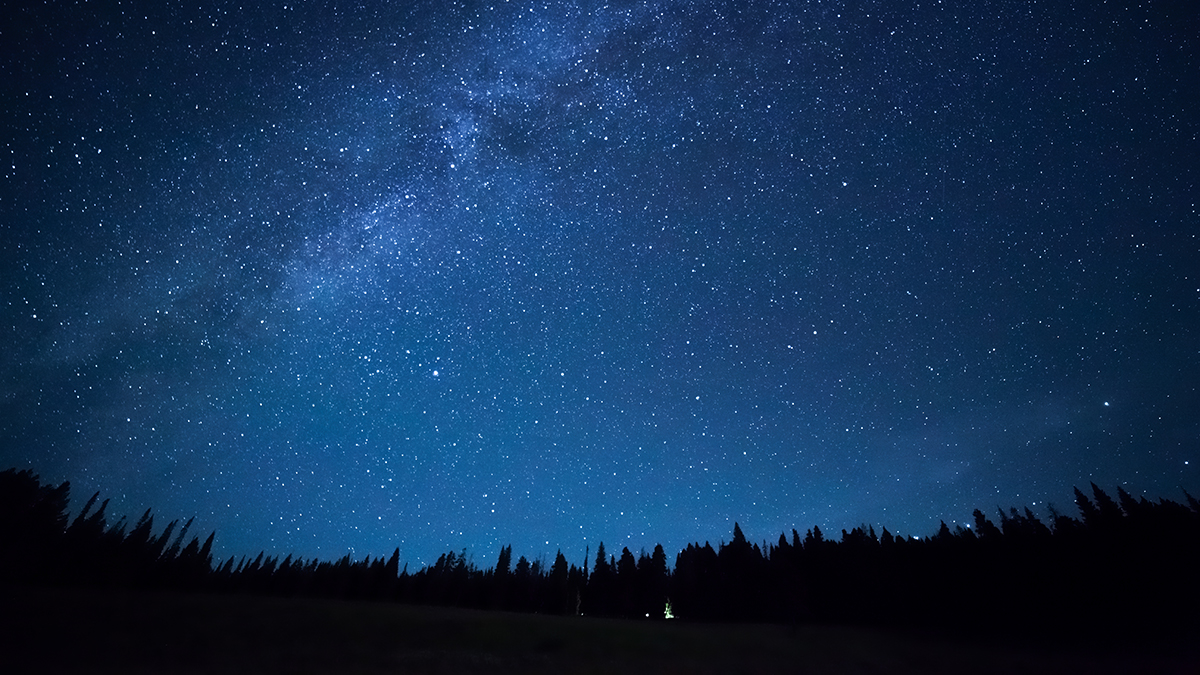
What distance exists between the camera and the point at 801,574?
3856 inches

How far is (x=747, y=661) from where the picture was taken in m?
44.1

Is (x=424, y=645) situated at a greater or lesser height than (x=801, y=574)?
lesser

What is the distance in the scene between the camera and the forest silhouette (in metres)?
67.3

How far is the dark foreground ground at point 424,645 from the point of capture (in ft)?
124

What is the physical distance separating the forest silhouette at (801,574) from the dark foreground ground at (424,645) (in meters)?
12.2

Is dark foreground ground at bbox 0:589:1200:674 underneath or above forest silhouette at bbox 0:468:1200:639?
underneath

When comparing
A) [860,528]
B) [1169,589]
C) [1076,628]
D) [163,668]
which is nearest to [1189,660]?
[1076,628]

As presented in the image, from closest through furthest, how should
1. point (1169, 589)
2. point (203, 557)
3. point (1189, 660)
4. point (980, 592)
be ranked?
point (1189, 660)
point (1169, 589)
point (980, 592)
point (203, 557)

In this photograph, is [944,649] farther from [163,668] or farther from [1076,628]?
[163,668]

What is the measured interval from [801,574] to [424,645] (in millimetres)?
77806

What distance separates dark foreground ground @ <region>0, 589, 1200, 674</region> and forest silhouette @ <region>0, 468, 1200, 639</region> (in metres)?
12.2

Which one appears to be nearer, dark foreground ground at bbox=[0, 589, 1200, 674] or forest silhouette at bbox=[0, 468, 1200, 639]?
dark foreground ground at bbox=[0, 589, 1200, 674]

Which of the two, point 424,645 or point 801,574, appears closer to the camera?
point 424,645

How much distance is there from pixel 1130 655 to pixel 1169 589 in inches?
727
